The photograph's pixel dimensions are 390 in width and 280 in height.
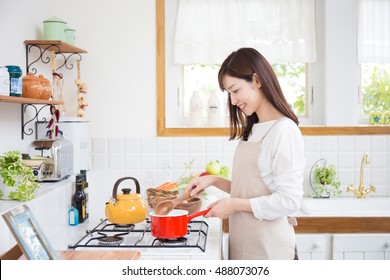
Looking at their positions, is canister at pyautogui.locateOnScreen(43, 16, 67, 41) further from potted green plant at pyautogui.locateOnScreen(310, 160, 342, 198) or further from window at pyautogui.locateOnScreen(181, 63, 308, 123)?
potted green plant at pyautogui.locateOnScreen(310, 160, 342, 198)

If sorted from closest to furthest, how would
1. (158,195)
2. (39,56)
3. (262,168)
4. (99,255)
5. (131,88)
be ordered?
1. (99,255)
2. (262,168)
3. (158,195)
4. (39,56)
5. (131,88)

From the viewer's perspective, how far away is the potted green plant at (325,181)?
3.12m

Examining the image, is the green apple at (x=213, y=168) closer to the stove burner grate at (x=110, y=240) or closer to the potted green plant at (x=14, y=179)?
the stove burner grate at (x=110, y=240)

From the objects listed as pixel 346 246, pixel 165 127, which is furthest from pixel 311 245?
Answer: pixel 165 127

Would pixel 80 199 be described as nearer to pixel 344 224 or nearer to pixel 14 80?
pixel 14 80

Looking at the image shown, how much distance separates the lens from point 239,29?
131 inches

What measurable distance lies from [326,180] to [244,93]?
4.55 feet

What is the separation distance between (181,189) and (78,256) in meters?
1.27

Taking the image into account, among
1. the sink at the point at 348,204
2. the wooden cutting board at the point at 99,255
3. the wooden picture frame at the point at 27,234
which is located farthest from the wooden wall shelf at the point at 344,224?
the wooden picture frame at the point at 27,234

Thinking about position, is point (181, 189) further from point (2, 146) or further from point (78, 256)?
point (78, 256)

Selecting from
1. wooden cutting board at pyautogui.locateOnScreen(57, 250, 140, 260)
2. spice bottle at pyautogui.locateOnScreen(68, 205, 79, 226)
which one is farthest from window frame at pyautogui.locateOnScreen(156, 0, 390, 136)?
wooden cutting board at pyautogui.locateOnScreen(57, 250, 140, 260)

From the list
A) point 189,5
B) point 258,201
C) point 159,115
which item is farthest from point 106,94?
point 258,201

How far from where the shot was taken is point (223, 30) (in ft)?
10.9

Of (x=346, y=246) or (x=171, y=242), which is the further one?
(x=346, y=246)
